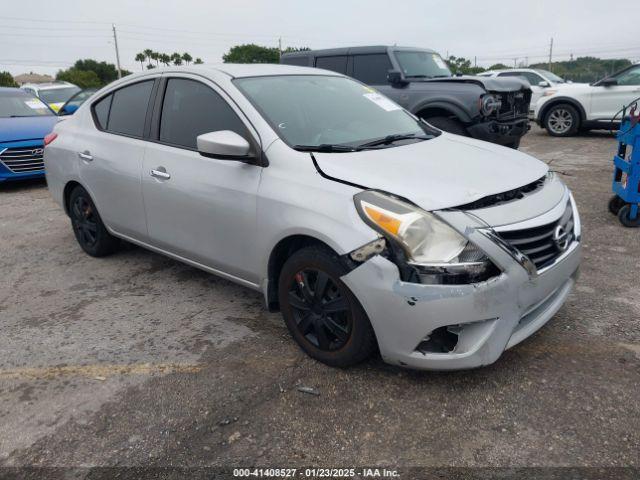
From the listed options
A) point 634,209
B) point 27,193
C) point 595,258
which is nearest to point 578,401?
point 595,258

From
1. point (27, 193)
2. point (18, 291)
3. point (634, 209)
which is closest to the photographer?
point (18, 291)

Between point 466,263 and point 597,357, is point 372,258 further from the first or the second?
point 597,357

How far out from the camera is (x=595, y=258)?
4.41 metres

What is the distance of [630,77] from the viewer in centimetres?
1073

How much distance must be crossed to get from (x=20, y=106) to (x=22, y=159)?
173 cm

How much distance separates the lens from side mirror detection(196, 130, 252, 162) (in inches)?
117

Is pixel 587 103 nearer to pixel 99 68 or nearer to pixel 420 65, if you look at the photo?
pixel 420 65

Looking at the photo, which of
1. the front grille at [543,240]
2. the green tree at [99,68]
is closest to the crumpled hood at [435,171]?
the front grille at [543,240]

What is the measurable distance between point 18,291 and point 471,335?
3.63m

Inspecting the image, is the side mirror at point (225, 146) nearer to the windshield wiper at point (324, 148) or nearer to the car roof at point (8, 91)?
the windshield wiper at point (324, 148)

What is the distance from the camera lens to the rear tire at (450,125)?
7371 mm

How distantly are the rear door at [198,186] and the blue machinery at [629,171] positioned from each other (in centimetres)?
375

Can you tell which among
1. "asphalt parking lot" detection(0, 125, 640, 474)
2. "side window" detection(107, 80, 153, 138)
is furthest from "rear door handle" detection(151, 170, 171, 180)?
"asphalt parking lot" detection(0, 125, 640, 474)

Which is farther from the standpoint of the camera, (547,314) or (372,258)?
(547,314)
